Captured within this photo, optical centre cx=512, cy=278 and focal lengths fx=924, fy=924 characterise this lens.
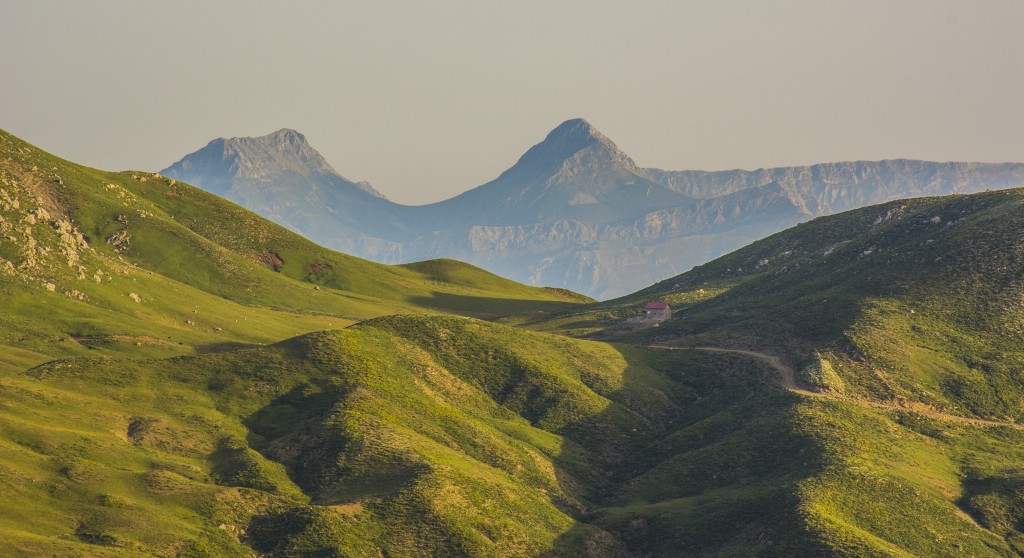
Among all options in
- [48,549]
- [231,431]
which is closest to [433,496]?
[231,431]

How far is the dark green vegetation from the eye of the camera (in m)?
80.5

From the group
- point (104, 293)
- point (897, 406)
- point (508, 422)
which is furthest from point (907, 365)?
point (104, 293)

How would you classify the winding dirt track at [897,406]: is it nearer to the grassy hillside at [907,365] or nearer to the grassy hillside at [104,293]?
the grassy hillside at [907,365]

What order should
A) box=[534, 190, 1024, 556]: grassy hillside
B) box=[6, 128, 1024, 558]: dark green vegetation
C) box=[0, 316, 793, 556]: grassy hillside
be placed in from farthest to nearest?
box=[534, 190, 1024, 556]: grassy hillside < box=[6, 128, 1024, 558]: dark green vegetation < box=[0, 316, 793, 556]: grassy hillside

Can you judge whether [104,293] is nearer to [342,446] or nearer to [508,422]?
[508,422]

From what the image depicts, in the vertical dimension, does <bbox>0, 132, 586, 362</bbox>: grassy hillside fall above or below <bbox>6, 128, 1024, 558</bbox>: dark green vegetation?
above

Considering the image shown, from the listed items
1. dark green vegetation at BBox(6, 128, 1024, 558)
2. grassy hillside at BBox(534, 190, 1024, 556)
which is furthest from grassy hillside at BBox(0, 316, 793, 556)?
grassy hillside at BBox(534, 190, 1024, 556)

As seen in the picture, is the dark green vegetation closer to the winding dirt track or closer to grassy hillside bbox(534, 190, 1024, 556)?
Result: grassy hillside bbox(534, 190, 1024, 556)

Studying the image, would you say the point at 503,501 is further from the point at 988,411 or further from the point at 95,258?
the point at 95,258

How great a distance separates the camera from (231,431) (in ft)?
317

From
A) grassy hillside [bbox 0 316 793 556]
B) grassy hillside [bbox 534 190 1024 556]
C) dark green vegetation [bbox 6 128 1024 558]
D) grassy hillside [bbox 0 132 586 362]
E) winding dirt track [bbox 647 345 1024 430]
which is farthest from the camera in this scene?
grassy hillside [bbox 0 132 586 362]

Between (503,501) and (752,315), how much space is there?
90.9 metres

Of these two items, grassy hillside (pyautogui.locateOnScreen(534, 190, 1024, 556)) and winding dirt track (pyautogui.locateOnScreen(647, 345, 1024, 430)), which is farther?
winding dirt track (pyautogui.locateOnScreen(647, 345, 1024, 430))

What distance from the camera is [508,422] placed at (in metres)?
121
